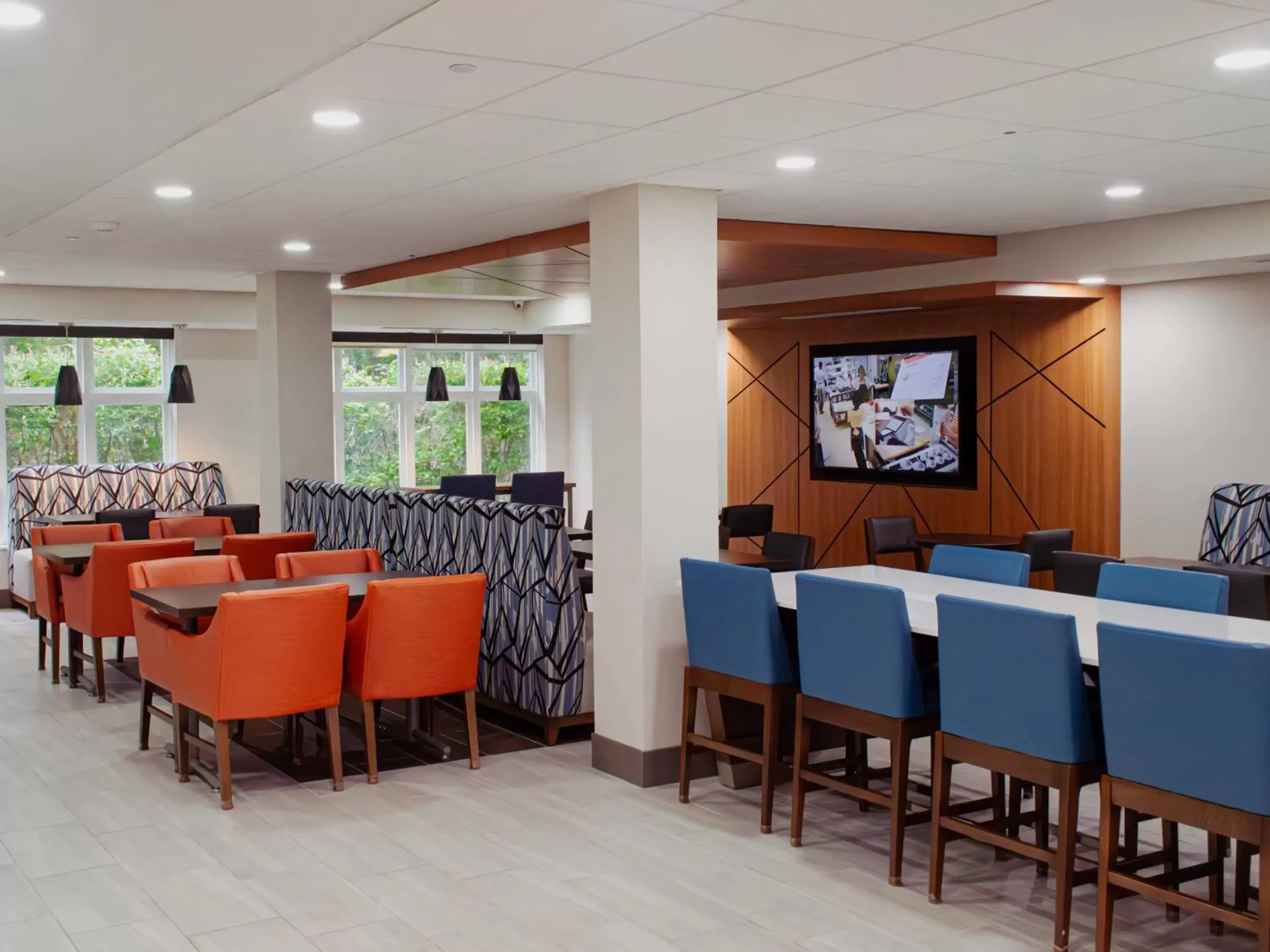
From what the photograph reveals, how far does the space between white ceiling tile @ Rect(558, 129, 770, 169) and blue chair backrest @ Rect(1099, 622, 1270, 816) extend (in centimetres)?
221

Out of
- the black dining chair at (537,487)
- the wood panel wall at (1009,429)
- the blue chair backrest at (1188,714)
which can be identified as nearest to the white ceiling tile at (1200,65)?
the blue chair backrest at (1188,714)

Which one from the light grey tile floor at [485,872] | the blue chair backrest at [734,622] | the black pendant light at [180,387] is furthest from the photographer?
the black pendant light at [180,387]

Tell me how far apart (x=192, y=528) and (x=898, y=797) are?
6.17m

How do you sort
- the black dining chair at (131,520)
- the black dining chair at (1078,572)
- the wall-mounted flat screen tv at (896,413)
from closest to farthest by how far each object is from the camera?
1. the black dining chair at (1078,572)
2. the wall-mounted flat screen tv at (896,413)
3. the black dining chair at (131,520)

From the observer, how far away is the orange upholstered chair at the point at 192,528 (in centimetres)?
879

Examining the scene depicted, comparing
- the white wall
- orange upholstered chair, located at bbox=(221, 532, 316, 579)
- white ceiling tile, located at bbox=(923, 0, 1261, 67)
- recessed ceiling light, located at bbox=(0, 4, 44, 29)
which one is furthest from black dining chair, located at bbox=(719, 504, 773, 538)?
recessed ceiling light, located at bbox=(0, 4, 44, 29)

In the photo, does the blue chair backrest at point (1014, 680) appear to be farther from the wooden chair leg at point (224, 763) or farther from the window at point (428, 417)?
the window at point (428, 417)

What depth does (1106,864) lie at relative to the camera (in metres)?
3.66

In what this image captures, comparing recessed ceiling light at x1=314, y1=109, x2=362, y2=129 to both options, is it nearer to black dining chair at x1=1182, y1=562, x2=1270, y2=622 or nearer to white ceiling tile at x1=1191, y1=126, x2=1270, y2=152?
white ceiling tile at x1=1191, y1=126, x2=1270, y2=152

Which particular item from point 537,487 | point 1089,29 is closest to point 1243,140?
point 1089,29

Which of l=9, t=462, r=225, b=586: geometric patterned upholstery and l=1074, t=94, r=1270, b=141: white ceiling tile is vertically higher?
l=1074, t=94, r=1270, b=141: white ceiling tile

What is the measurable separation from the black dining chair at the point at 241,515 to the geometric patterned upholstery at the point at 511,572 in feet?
10.0

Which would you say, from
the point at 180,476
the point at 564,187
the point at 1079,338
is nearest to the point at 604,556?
the point at 564,187

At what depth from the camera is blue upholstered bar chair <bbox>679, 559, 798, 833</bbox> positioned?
496 cm
